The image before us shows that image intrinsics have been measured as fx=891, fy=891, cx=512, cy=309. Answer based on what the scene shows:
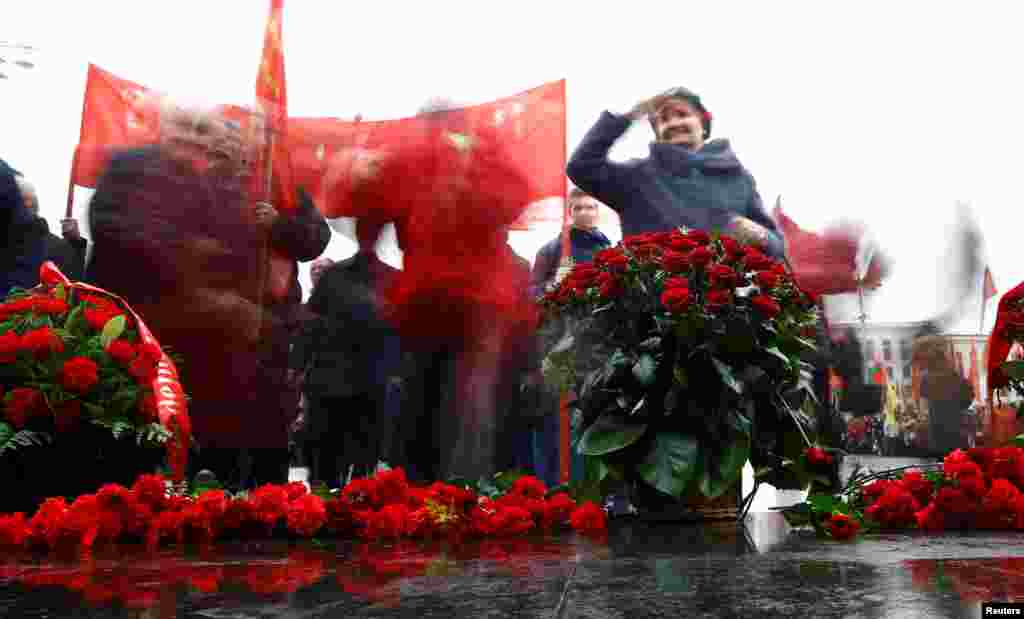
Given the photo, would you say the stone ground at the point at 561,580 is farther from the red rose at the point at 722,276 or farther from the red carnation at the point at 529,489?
the red rose at the point at 722,276

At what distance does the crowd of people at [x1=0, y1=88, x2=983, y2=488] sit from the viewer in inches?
167

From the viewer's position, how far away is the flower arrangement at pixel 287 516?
171 centimetres

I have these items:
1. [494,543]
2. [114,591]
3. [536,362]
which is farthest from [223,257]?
[114,591]

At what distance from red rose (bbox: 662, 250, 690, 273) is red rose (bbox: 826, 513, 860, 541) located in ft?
2.25

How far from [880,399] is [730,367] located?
275 centimetres

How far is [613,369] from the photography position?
7.04 feet

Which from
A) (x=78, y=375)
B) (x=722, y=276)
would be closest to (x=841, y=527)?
(x=722, y=276)

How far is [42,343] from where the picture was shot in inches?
81.2

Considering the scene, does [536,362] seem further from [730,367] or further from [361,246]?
[730,367]

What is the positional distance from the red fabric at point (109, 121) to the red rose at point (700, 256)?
3376 millimetres

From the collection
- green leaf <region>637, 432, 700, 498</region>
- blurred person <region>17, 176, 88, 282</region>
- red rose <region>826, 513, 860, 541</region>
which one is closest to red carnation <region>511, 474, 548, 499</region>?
green leaf <region>637, 432, 700, 498</region>

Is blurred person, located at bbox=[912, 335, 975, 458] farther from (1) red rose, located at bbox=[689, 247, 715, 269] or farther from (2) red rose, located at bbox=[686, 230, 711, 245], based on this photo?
(1) red rose, located at bbox=[689, 247, 715, 269]

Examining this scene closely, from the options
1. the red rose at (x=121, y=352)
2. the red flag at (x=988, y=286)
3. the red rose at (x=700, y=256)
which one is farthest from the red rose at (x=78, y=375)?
the red flag at (x=988, y=286)

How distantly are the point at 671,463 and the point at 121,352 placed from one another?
1.33m
